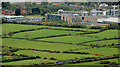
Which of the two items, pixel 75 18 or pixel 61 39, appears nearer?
pixel 61 39

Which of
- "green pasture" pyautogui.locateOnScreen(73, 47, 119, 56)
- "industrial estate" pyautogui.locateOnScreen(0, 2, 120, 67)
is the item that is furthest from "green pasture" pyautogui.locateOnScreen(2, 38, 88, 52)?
"green pasture" pyautogui.locateOnScreen(73, 47, 119, 56)

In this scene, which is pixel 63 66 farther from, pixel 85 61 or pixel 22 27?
pixel 22 27

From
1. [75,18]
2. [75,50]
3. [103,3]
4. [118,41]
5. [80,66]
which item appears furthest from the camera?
[103,3]

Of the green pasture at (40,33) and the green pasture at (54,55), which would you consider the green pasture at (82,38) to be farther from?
the green pasture at (54,55)

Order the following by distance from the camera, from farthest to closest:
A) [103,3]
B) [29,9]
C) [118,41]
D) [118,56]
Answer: [103,3], [29,9], [118,41], [118,56]

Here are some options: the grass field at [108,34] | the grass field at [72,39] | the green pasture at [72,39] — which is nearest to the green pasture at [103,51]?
the green pasture at [72,39]

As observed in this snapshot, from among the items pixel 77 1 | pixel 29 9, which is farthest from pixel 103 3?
pixel 29 9

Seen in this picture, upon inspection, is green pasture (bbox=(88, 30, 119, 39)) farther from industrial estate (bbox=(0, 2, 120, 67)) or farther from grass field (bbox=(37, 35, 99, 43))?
grass field (bbox=(37, 35, 99, 43))

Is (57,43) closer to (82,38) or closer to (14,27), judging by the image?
(82,38)
